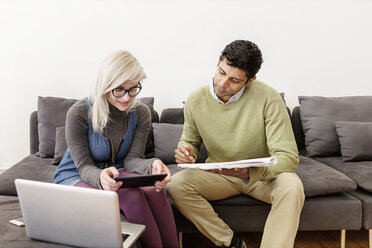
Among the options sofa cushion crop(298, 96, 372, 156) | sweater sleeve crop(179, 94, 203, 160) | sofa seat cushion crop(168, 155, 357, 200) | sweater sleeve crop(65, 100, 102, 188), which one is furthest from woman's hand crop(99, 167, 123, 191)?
sofa cushion crop(298, 96, 372, 156)

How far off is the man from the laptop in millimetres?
571

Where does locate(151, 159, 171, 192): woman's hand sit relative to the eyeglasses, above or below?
below

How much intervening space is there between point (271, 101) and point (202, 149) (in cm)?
74

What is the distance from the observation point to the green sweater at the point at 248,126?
1.67 meters

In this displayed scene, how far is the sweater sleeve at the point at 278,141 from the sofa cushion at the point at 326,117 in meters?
0.83

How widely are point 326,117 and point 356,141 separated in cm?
27

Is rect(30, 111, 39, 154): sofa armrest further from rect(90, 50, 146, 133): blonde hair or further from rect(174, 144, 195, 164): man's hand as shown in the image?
rect(174, 144, 195, 164): man's hand

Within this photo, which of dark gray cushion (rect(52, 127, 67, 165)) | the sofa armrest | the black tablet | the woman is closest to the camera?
the black tablet

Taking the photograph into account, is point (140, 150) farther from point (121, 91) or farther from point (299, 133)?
point (299, 133)

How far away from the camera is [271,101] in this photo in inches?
67.7

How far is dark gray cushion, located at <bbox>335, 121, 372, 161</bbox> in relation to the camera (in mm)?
2262

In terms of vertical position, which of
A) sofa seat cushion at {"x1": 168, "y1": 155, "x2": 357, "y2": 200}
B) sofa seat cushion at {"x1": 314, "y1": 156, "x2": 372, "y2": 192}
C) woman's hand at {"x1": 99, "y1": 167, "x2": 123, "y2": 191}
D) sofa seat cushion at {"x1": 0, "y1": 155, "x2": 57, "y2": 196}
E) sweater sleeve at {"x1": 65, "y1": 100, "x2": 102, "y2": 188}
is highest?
sweater sleeve at {"x1": 65, "y1": 100, "x2": 102, "y2": 188}

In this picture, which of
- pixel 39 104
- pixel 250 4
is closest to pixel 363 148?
pixel 250 4

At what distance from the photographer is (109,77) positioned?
150cm
